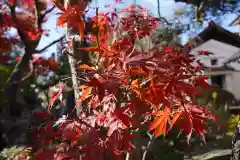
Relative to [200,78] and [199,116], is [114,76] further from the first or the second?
[200,78]

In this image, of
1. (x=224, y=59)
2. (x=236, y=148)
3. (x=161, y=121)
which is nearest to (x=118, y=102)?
(x=161, y=121)

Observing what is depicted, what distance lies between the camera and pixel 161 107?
2.08m

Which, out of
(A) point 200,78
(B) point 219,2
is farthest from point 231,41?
(A) point 200,78

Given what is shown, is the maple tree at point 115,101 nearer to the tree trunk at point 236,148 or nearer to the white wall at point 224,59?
the tree trunk at point 236,148

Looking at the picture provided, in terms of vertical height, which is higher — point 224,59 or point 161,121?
point 161,121

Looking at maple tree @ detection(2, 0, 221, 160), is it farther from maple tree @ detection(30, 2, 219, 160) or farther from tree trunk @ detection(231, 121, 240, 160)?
tree trunk @ detection(231, 121, 240, 160)

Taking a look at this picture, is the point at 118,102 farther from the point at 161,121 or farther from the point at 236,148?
the point at 236,148

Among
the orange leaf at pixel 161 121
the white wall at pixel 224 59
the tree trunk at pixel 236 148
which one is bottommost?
the white wall at pixel 224 59

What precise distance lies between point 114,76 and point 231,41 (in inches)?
418

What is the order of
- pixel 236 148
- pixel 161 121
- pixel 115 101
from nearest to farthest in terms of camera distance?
pixel 115 101, pixel 161 121, pixel 236 148

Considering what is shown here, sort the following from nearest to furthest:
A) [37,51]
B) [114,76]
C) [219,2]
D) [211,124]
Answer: [114,76]
[37,51]
[211,124]
[219,2]

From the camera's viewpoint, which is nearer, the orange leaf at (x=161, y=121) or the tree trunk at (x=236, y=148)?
the orange leaf at (x=161, y=121)

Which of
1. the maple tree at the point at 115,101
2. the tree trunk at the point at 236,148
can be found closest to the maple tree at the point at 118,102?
the maple tree at the point at 115,101

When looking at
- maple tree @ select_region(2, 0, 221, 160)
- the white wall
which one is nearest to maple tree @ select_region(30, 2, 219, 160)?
maple tree @ select_region(2, 0, 221, 160)
